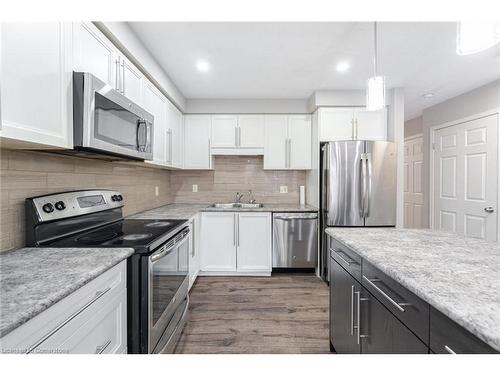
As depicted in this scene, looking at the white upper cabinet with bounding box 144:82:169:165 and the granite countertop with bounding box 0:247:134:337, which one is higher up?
the white upper cabinet with bounding box 144:82:169:165

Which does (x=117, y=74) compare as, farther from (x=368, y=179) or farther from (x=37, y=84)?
(x=368, y=179)

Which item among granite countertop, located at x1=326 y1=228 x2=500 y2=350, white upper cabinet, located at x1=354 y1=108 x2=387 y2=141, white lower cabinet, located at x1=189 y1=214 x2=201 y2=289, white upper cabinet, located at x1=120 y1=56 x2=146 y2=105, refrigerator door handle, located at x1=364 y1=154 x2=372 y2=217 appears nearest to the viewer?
granite countertop, located at x1=326 y1=228 x2=500 y2=350

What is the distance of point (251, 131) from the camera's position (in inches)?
145

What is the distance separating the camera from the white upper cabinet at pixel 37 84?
95 cm

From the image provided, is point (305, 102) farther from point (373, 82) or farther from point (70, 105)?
point (70, 105)

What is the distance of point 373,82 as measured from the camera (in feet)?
5.34

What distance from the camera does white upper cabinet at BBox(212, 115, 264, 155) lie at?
3.68 meters

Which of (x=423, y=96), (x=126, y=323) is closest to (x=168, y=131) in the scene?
(x=126, y=323)

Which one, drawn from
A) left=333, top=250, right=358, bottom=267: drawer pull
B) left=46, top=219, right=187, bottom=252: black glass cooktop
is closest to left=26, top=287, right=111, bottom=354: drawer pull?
left=46, top=219, right=187, bottom=252: black glass cooktop

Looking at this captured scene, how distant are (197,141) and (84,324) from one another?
9.81 feet

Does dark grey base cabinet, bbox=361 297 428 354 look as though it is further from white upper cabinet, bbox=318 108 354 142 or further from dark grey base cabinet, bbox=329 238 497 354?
white upper cabinet, bbox=318 108 354 142

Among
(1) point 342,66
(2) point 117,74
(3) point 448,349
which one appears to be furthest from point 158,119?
(3) point 448,349

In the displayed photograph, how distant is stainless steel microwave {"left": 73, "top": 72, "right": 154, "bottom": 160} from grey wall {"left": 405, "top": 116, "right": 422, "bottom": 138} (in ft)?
15.4
